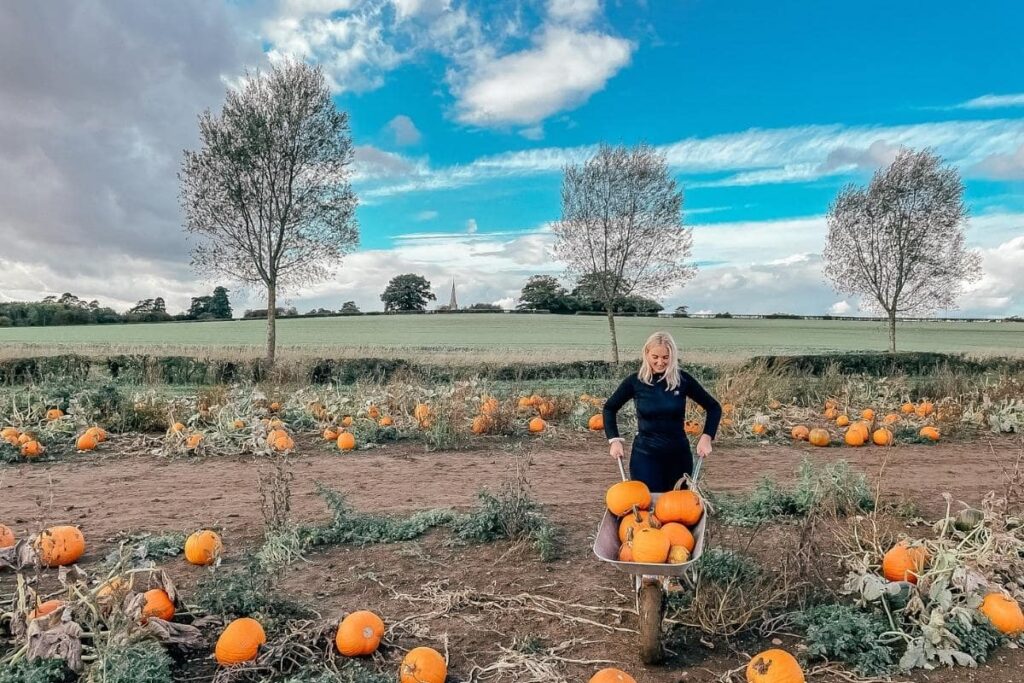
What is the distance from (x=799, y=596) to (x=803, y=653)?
0.50m

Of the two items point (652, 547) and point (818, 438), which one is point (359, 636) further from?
point (818, 438)

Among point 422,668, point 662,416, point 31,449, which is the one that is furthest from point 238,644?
point 31,449

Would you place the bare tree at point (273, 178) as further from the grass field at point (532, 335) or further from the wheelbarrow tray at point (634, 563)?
the wheelbarrow tray at point (634, 563)

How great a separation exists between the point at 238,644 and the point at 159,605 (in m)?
0.52

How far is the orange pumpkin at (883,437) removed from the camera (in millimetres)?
9242

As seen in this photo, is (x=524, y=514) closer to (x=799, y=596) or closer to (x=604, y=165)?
Answer: (x=799, y=596)

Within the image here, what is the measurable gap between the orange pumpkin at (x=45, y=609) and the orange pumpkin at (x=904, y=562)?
440cm

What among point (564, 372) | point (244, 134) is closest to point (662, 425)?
point (564, 372)

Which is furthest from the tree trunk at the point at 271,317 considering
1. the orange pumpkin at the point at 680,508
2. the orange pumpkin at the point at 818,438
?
the orange pumpkin at the point at 680,508

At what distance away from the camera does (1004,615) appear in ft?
12.5

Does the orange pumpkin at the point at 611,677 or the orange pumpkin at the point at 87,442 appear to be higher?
the orange pumpkin at the point at 87,442

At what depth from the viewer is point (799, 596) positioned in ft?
13.6

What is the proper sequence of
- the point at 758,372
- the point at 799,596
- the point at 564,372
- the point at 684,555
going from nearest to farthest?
the point at 684,555
the point at 799,596
the point at 758,372
the point at 564,372

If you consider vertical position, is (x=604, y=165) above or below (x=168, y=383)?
above
